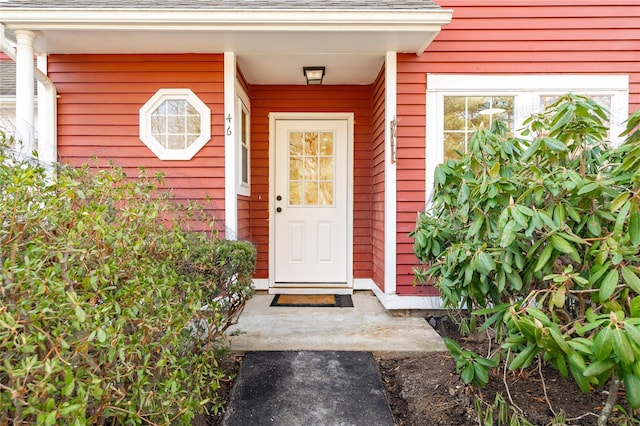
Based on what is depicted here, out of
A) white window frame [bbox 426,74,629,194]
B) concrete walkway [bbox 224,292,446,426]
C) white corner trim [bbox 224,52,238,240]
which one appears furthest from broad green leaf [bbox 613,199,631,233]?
white corner trim [bbox 224,52,238,240]

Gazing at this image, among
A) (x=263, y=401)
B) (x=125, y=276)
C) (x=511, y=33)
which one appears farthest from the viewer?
(x=511, y=33)

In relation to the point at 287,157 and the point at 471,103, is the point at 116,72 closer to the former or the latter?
the point at 287,157

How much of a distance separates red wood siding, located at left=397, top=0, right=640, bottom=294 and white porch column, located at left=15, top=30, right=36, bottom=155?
3.12 m

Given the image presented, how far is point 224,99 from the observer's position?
3.48 meters

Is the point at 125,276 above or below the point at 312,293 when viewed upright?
above

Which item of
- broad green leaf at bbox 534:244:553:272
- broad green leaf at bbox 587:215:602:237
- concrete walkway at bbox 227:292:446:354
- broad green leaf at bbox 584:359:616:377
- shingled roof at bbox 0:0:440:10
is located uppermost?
shingled roof at bbox 0:0:440:10

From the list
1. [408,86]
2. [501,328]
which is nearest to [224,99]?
[408,86]

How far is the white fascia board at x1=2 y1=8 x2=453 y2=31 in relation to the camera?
2.93 meters

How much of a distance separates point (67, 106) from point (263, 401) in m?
3.23

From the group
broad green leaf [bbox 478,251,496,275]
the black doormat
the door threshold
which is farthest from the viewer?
the door threshold

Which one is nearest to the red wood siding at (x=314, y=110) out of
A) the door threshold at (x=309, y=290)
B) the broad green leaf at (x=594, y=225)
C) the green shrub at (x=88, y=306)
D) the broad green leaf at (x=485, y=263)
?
the door threshold at (x=309, y=290)

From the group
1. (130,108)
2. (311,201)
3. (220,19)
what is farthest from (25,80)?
(311,201)

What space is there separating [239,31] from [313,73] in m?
0.98

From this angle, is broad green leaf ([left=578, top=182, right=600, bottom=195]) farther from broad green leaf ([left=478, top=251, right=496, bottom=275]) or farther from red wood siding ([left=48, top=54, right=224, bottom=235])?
red wood siding ([left=48, top=54, right=224, bottom=235])
